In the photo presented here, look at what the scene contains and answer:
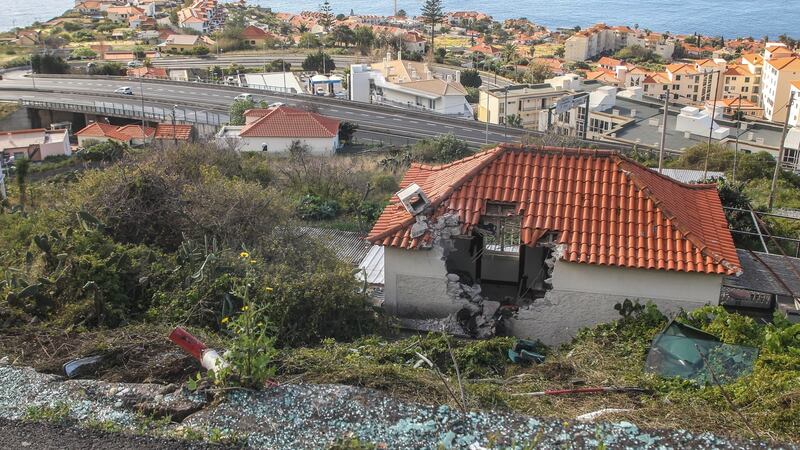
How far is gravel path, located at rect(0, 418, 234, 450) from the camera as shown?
6379 mm

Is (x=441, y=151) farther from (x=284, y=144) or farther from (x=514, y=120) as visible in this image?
(x=514, y=120)

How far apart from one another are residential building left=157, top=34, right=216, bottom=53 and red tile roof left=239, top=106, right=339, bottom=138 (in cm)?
5799

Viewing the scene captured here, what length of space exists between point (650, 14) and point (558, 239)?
185m

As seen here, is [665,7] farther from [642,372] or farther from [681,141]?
[642,372]

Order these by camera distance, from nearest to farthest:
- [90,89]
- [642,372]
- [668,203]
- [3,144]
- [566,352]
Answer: [642,372], [566,352], [668,203], [3,144], [90,89]

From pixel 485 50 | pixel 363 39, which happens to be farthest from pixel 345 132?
pixel 485 50

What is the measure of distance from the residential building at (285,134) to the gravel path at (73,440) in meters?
32.2

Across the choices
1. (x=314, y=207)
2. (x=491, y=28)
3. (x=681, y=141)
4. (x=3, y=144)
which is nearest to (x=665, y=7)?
(x=491, y=28)

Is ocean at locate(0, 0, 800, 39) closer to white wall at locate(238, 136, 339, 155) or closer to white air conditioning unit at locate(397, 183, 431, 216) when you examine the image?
white wall at locate(238, 136, 339, 155)

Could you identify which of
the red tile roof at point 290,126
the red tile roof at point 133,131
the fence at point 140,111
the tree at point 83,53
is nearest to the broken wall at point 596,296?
the red tile roof at point 290,126

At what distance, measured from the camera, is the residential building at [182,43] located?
9456 cm

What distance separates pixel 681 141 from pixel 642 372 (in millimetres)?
43936

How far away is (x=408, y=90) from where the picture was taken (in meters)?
61.6

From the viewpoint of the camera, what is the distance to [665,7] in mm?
190750
